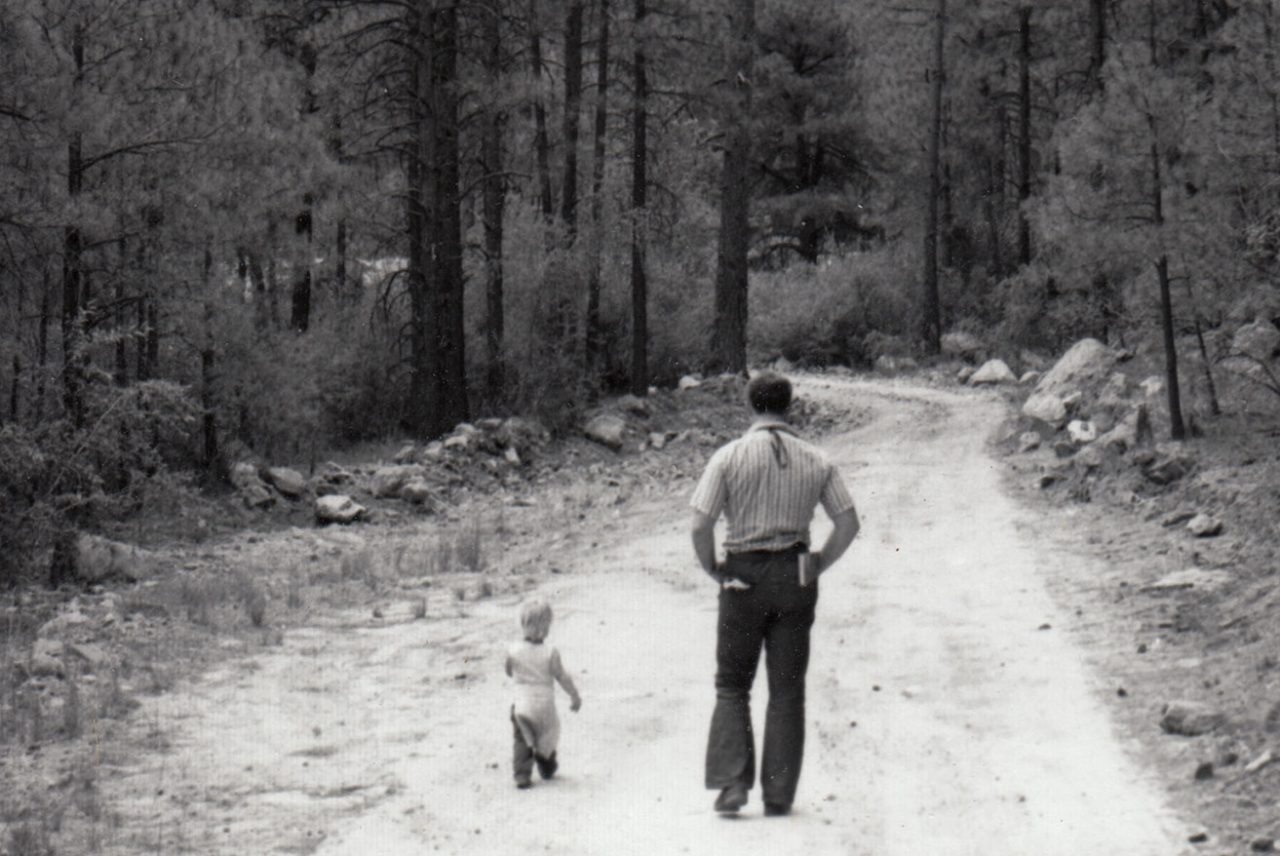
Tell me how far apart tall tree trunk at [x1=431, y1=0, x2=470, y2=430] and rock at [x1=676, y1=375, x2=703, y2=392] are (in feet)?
16.6

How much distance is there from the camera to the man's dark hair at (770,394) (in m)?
7.50

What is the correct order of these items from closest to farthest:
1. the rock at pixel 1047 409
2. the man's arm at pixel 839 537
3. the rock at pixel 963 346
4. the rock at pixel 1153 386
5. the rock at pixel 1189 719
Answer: the man's arm at pixel 839 537
the rock at pixel 1189 719
the rock at pixel 1153 386
the rock at pixel 1047 409
the rock at pixel 963 346

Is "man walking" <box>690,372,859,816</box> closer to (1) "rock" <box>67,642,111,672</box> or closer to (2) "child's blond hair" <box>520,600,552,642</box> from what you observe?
(2) "child's blond hair" <box>520,600,552,642</box>

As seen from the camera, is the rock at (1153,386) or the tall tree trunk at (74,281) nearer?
the tall tree trunk at (74,281)

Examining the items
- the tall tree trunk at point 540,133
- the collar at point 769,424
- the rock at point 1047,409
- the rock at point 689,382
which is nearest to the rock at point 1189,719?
the collar at point 769,424

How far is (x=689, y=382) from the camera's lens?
29.1 metres

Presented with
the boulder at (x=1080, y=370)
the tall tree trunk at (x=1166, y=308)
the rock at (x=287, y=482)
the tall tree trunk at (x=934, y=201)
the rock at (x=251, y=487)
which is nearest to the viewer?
the tall tree trunk at (x=1166, y=308)

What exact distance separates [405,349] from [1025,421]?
34.3ft

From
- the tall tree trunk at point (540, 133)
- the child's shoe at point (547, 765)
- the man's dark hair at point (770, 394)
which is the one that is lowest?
the child's shoe at point (547, 765)

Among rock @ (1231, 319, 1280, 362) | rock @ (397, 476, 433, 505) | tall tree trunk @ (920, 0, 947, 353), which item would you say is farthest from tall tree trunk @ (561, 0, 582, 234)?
tall tree trunk @ (920, 0, 947, 353)

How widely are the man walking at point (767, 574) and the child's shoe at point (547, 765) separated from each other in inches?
42.1

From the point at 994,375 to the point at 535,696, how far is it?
2780cm

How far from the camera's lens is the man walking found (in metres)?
7.34

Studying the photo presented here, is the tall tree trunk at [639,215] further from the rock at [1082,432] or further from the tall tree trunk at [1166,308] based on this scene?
the tall tree trunk at [1166,308]
